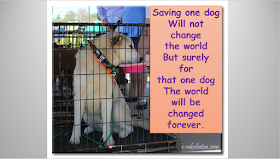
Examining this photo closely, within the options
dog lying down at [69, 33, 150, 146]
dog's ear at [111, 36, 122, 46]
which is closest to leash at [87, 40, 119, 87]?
dog lying down at [69, 33, 150, 146]

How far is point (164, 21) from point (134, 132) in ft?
4.43

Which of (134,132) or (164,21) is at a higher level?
(164,21)

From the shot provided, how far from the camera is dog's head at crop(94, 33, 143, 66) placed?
8.45 ft

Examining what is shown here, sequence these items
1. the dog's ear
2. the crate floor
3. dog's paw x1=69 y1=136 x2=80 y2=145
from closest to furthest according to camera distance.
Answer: the crate floor, dog's paw x1=69 y1=136 x2=80 y2=145, the dog's ear

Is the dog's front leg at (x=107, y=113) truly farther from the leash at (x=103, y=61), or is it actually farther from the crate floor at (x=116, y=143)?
the leash at (x=103, y=61)

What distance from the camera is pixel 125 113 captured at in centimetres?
276

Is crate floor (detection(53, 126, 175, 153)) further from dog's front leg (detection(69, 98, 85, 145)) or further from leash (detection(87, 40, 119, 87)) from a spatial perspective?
leash (detection(87, 40, 119, 87))

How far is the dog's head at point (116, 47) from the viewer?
2576mm

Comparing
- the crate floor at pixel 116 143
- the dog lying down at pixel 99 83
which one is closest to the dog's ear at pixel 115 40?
the dog lying down at pixel 99 83

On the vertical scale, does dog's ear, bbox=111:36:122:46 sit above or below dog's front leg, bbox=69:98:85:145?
above

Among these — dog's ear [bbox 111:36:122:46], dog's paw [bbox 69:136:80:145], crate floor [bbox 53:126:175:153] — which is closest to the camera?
crate floor [bbox 53:126:175:153]
